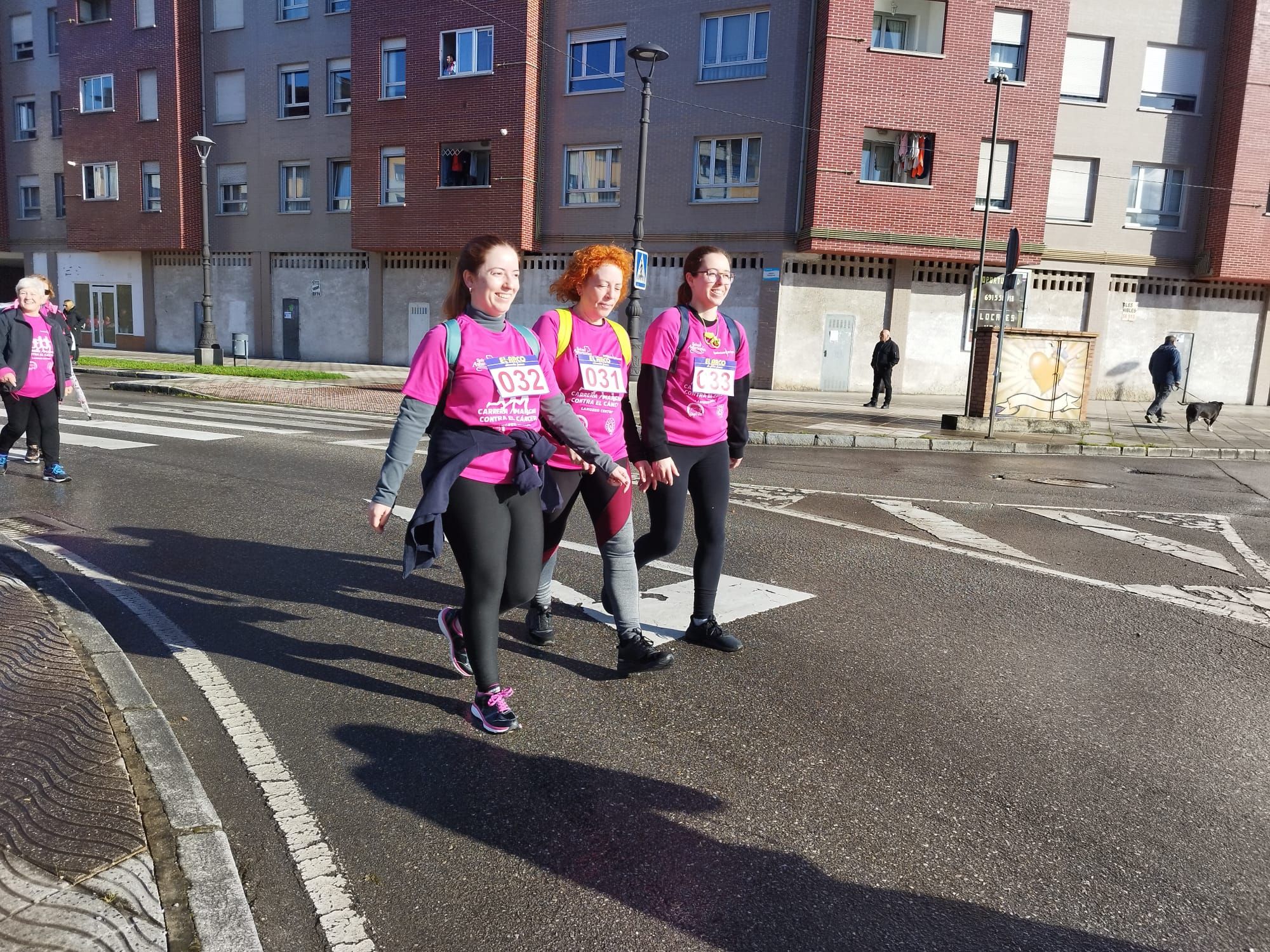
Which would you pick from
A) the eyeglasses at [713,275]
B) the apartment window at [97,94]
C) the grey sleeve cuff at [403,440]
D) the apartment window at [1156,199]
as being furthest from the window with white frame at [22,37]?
the grey sleeve cuff at [403,440]

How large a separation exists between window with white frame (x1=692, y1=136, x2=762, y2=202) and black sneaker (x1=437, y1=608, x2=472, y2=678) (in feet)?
74.1

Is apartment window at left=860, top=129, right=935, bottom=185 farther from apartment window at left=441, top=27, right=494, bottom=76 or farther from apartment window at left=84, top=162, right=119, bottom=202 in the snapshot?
apartment window at left=84, top=162, right=119, bottom=202

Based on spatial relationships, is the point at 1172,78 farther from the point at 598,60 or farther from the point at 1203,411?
the point at 598,60

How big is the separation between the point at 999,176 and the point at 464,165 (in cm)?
1441

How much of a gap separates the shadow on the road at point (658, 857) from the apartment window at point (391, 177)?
2780cm

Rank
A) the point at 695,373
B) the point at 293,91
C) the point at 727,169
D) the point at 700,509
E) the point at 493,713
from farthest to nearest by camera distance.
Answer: the point at 293,91 < the point at 727,169 < the point at 700,509 < the point at 695,373 < the point at 493,713

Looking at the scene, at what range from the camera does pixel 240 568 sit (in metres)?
6.13

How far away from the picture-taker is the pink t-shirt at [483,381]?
11.7 feet

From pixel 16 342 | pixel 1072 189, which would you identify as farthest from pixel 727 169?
pixel 16 342

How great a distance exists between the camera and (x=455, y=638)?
13.8 ft

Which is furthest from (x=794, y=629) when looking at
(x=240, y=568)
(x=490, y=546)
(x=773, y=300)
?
(x=773, y=300)

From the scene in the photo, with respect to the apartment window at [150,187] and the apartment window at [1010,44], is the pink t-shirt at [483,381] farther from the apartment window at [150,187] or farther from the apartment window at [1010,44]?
the apartment window at [150,187]

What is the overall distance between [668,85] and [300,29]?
1296 cm

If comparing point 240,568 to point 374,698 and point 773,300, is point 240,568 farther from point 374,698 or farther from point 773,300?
point 773,300
